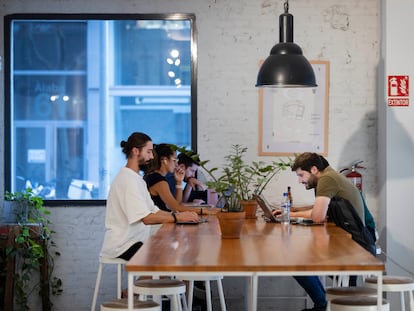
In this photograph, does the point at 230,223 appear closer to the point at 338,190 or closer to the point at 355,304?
the point at 355,304

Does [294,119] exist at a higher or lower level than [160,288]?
higher

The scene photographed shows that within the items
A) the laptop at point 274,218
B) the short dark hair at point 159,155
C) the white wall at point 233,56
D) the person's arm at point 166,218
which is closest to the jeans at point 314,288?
the laptop at point 274,218

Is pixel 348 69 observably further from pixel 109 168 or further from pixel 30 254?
pixel 30 254

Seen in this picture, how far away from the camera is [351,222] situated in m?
6.03

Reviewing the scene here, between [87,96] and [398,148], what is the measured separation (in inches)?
115

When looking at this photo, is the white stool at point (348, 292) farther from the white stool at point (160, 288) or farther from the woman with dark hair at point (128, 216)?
the woman with dark hair at point (128, 216)

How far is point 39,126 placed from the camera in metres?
8.19

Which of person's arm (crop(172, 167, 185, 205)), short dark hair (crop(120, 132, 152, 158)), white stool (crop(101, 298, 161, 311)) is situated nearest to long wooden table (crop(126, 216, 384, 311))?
white stool (crop(101, 298, 161, 311))

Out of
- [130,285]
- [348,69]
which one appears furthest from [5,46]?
[130,285]

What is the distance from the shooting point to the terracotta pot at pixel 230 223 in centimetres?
514

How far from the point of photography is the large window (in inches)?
321

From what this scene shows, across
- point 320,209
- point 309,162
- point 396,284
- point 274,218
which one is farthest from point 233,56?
point 396,284

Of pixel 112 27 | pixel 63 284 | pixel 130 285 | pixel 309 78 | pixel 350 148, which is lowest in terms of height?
pixel 63 284

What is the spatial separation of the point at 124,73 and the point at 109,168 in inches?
35.7
